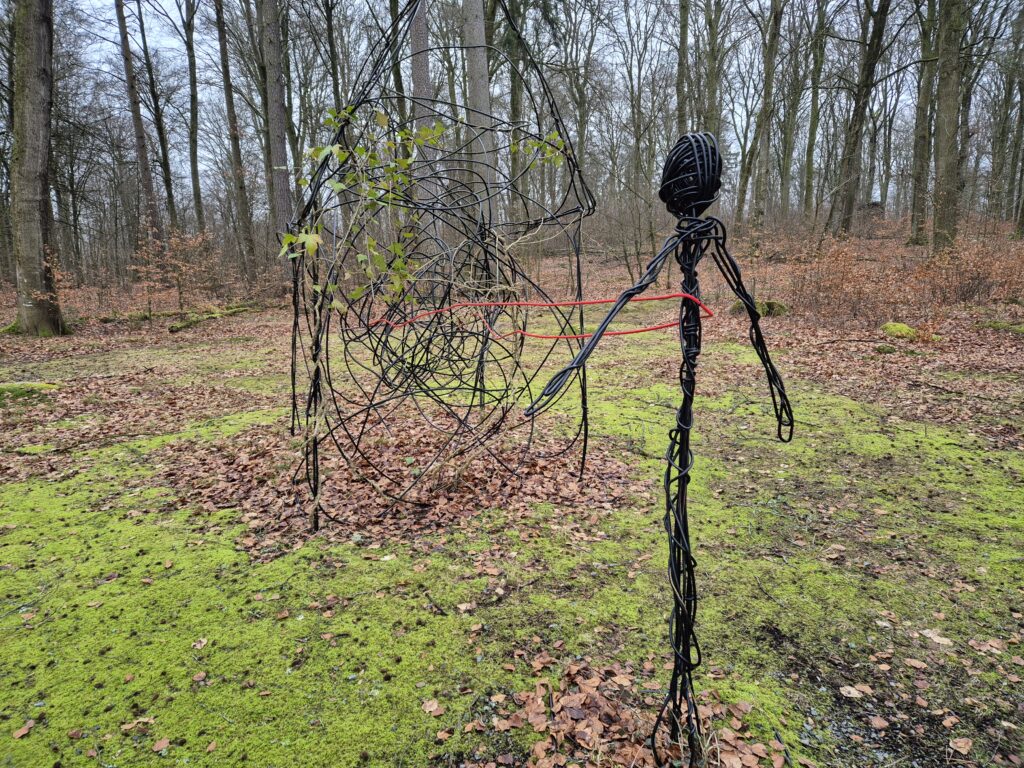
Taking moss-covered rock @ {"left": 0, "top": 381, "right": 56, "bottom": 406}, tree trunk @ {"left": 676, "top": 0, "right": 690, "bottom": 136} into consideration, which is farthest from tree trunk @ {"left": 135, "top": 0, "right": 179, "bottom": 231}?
tree trunk @ {"left": 676, "top": 0, "right": 690, "bottom": 136}

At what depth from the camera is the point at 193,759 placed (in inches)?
70.9

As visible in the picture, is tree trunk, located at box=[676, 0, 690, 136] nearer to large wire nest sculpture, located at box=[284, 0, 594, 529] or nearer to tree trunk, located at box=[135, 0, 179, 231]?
large wire nest sculpture, located at box=[284, 0, 594, 529]

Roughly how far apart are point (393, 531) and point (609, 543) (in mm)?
1350

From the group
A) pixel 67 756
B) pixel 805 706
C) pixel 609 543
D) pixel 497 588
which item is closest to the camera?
pixel 67 756

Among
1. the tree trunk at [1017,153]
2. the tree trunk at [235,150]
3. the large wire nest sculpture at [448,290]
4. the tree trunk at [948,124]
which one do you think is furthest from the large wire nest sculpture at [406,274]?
the tree trunk at [1017,153]

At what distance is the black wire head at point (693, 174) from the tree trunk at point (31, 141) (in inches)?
428

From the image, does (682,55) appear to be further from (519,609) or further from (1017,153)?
(519,609)

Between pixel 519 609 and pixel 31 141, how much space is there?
35.3ft

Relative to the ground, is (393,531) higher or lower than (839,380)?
lower

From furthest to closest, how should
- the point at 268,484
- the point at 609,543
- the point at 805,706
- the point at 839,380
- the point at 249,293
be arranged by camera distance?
the point at 249,293, the point at 839,380, the point at 268,484, the point at 609,543, the point at 805,706

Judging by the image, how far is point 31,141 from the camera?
8312mm

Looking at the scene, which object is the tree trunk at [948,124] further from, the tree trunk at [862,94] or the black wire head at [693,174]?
the black wire head at [693,174]

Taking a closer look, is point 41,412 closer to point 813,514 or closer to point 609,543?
point 609,543

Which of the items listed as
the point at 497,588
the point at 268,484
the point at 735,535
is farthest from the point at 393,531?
the point at 735,535
